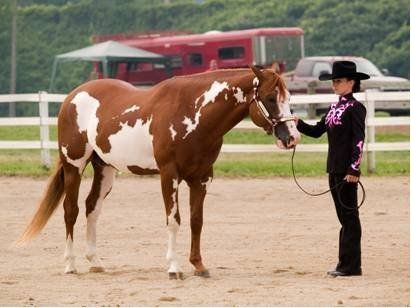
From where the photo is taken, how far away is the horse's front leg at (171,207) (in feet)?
33.4

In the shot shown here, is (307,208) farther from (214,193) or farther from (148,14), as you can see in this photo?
(148,14)

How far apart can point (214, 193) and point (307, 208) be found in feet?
6.68

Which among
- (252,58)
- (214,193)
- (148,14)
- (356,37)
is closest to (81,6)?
(148,14)

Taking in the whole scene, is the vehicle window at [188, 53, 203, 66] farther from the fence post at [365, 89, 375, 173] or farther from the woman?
the woman

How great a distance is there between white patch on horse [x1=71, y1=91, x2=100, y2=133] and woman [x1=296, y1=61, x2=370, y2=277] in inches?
80.1

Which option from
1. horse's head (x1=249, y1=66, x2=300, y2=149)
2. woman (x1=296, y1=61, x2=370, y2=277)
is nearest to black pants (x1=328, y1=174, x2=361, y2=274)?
woman (x1=296, y1=61, x2=370, y2=277)

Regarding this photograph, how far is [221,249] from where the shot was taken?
39.9 feet

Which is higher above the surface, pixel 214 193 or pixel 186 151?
pixel 186 151

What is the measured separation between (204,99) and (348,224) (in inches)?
59.9

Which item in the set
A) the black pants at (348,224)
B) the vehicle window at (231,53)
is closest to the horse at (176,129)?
the black pants at (348,224)

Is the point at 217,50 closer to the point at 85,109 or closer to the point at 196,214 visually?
the point at 85,109

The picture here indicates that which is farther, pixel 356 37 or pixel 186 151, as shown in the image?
pixel 356 37

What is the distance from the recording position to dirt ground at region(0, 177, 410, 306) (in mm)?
9250

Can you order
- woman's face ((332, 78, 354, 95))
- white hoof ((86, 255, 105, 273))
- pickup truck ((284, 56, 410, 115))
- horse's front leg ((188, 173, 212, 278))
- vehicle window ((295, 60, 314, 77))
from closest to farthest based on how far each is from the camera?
woman's face ((332, 78, 354, 95)), horse's front leg ((188, 173, 212, 278)), white hoof ((86, 255, 105, 273)), pickup truck ((284, 56, 410, 115)), vehicle window ((295, 60, 314, 77))
